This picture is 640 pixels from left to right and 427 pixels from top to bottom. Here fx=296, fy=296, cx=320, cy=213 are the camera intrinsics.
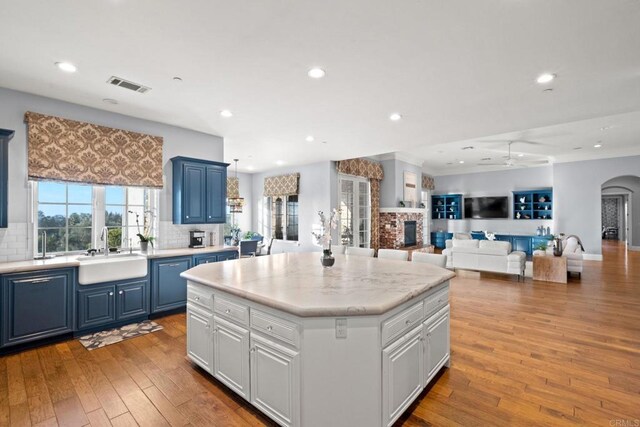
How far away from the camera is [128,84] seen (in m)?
3.16

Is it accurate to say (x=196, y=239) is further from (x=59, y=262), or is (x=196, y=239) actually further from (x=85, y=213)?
(x=59, y=262)

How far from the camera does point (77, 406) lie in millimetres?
2213

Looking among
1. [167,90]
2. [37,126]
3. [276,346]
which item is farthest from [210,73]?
[276,346]

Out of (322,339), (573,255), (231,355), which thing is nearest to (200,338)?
(231,355)

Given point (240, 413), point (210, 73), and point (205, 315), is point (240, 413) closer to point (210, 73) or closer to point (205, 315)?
point (205, 315)

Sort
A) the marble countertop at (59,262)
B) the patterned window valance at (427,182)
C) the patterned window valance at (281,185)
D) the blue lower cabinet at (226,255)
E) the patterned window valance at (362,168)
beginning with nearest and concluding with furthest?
the marble countertop at (59,262) < the blue lower cabinet at (226,255) < the patterned window valance at (362,168) < the patterned window valance at (281,185) < the patterned window valance at (427,182)

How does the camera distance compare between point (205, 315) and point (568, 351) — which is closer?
point (205, 315)

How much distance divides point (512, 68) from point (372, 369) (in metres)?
2.92

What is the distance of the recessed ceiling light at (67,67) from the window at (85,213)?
1.58 m

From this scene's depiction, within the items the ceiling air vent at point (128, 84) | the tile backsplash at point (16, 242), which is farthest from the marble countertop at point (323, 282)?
the tile backsplash at point (16, 242)

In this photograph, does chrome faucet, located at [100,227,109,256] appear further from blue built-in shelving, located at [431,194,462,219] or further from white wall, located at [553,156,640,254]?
white wall, located at [553,156,640,254]

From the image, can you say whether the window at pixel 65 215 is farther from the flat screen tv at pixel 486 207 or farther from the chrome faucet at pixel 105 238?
the flat screen tv at pixel 486 207

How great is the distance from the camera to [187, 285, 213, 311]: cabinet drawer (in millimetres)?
2451

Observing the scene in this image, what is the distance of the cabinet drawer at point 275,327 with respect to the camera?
5.86 feet
